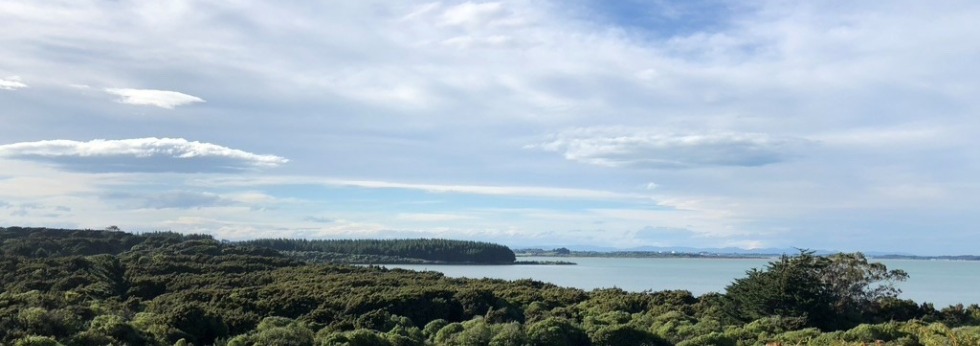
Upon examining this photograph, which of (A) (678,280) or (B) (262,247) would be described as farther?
(A) (678,280)

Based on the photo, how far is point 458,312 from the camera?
26.7 metres

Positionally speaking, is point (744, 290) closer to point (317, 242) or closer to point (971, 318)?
point (971, 318)

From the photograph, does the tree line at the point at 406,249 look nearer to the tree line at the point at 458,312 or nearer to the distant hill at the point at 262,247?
the distant hill at the point at 262,247

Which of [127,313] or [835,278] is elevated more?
[835,278]

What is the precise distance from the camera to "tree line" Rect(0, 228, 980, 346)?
60.6 ft

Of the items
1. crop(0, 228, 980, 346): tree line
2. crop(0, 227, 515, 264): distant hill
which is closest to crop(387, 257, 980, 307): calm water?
crop(0, 228, 980, 346): tree line

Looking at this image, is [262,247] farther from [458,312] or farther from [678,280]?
[458,312]

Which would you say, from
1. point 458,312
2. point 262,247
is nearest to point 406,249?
point 262,247

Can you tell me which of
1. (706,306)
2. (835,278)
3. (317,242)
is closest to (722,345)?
(706,306)

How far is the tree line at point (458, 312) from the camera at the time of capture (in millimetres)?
18469

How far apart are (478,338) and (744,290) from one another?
928 centimetres

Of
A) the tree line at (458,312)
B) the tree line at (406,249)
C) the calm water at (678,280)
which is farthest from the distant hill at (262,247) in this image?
the tree line at (458,312)

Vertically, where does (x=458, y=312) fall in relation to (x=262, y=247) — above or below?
below

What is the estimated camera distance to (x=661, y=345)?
1994 cm
